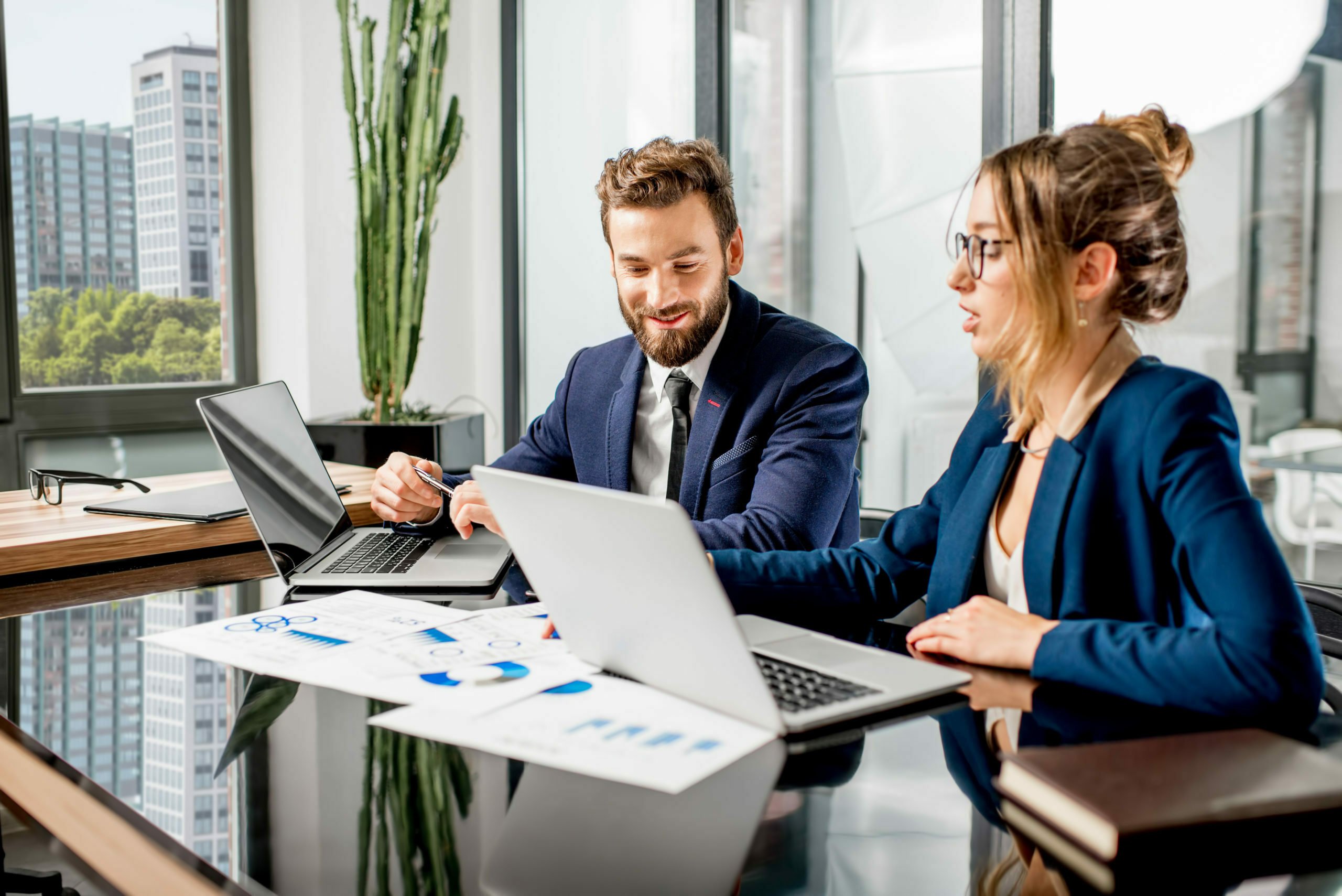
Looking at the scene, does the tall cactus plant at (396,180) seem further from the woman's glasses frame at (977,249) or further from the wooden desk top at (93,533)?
the woman's glasses frame at (977,249)

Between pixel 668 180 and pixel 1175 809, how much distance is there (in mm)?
1347

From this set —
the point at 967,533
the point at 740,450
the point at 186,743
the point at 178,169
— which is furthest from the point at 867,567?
the point at 178,169

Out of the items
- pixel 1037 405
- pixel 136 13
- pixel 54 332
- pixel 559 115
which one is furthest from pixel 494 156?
pixel 1037 405

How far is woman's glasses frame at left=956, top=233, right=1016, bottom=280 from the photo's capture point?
3.81 ft

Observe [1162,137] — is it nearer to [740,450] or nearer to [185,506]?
[740,450]

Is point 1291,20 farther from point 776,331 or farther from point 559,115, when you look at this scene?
point 559,115

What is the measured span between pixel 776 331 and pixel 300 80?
2797 millimetres

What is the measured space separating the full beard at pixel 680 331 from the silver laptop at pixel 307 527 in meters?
0.41

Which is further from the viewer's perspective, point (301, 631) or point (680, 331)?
point (680, 331)

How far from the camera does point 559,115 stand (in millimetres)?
4320

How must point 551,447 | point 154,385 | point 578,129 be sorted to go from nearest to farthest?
point 551,447 < point 154,385 < point 578,129

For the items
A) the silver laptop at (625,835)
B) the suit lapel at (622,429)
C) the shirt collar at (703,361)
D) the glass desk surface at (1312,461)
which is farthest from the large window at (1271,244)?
the silver laptop at (625,835)

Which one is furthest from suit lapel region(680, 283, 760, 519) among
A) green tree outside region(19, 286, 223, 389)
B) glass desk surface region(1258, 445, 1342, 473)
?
green tree outside region(19, 286, 223, 389)

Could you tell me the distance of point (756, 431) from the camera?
1767 millimetres
